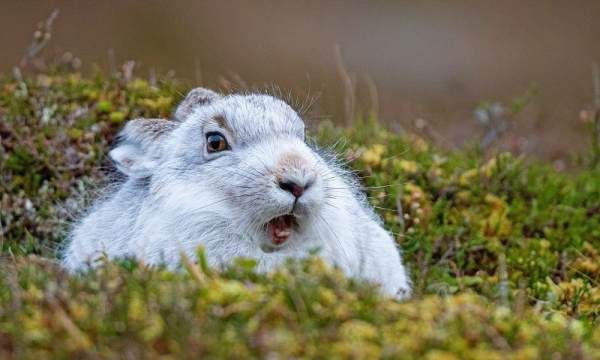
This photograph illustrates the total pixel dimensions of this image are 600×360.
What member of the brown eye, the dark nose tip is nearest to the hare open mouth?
the dark nose tip

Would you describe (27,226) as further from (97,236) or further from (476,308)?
(476,308)

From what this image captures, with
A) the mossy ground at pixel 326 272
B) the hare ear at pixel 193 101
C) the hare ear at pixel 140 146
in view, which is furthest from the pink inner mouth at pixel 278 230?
the hare ear at pixel 193 101

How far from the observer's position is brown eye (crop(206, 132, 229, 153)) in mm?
7598

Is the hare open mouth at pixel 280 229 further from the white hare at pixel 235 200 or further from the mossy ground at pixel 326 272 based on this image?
the mossy ground at pixel 326 272

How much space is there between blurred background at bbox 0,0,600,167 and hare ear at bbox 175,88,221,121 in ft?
25.9

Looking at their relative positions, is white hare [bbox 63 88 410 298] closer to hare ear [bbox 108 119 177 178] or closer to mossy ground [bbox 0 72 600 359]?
hare ear [bbox 108 119 177 178]

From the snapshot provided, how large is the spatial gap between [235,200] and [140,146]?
58.2 inches

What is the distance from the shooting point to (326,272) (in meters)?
5.93

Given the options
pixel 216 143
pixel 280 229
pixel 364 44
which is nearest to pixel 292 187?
pixel 280 229

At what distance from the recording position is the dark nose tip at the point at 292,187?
684 cm

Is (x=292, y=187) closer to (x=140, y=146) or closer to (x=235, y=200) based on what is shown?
(x=235, y=200)

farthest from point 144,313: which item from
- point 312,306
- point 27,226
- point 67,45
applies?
point 67,45

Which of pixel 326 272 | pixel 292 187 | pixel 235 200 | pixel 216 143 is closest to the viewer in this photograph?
pixel 326 272

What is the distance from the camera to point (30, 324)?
→ 17.2 ft
